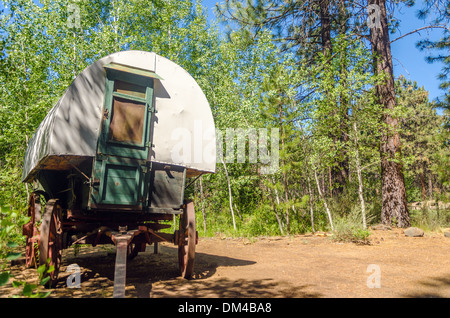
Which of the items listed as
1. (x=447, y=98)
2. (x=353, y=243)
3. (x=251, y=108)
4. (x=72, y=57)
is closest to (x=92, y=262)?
(x=353, y=243)

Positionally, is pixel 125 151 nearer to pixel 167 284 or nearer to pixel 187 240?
pixel 187 240

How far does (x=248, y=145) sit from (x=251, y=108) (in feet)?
5.91

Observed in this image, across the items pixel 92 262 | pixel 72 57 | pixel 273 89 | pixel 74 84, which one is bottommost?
pixel 92 262

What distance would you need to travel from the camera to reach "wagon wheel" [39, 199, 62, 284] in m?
4.01

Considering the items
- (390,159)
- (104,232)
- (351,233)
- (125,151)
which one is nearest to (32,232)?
(104,232)

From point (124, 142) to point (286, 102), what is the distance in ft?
27.6

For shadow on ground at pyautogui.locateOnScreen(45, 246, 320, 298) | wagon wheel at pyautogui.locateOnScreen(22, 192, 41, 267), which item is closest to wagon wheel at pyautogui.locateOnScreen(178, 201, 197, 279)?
shadow on ground at pyautogui.locateOnScreen(45, 246, 320, 298)

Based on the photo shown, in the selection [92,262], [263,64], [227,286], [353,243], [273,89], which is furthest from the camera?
[263,64]

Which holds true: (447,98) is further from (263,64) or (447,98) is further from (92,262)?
(92,262)

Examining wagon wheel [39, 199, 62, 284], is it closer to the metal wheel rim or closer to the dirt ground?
the dirt ground

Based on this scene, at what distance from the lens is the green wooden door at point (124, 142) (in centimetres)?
419

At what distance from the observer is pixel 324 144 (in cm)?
1062

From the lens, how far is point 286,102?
1159 centimetres

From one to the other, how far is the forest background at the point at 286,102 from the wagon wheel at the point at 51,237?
4683 millimetres
